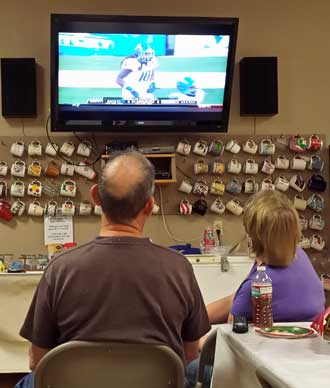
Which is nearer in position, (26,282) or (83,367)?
(83,367)

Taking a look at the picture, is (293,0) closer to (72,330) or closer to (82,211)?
(82,211)

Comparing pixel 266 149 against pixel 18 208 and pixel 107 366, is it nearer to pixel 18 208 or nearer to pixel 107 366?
pixel 18 208

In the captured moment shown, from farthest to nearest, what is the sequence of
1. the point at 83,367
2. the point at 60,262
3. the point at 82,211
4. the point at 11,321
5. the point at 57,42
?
the point at 82,211 < the point at 57,42 < the point at 11,321 < the point at 60,262 < the point at 83,367

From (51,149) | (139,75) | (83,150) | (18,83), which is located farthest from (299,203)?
(18,83)

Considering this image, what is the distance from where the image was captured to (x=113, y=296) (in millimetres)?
1694

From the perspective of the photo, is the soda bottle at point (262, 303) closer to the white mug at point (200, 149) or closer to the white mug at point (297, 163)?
the white mug at point (200, 149)

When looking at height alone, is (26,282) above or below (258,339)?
below

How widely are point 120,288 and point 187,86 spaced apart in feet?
8.12

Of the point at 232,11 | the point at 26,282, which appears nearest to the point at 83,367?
the point at 26,282

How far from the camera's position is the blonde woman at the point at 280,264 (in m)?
2.08

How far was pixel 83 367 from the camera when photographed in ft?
5.36

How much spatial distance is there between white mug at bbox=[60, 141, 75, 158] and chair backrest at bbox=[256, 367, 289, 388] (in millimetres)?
2890

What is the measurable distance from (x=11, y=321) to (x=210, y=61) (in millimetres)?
2098

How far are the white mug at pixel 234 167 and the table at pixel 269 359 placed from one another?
231 centimetres
